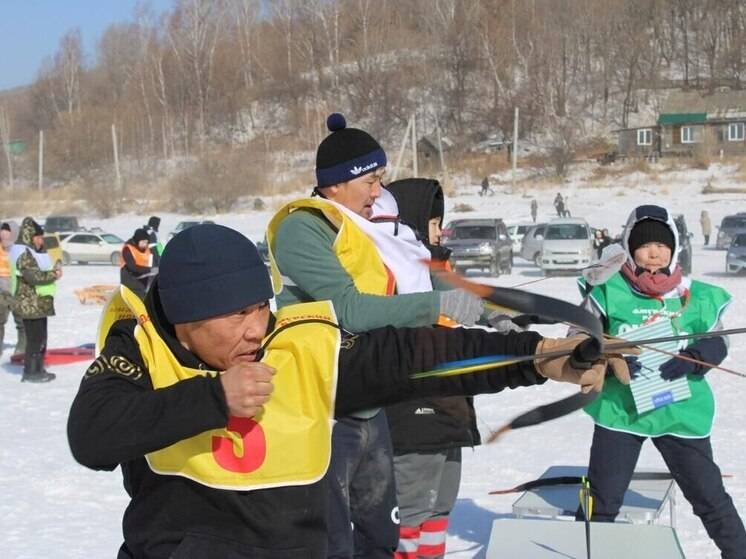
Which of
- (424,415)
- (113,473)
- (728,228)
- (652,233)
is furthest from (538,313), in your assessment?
(728,228)

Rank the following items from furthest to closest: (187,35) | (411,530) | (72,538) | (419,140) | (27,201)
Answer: (187,35) < (419,140) < (27,201) < (72,538) < (411,530)

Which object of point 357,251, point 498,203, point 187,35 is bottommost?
point 498,203

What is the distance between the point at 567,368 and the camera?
2225mm

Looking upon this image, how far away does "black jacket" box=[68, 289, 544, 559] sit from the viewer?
2102 millimetres

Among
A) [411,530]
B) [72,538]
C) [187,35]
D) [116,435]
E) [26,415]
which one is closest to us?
[116,435]

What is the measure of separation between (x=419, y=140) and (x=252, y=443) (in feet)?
236

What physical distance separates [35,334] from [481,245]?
1554cm

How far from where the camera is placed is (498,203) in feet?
170

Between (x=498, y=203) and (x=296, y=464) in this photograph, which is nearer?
(x=296, y=464)

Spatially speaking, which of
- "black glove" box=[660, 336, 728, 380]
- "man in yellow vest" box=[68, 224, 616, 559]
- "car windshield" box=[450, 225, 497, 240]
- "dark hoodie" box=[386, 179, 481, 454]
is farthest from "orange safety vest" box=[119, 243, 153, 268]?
"car windshield" box=[450, 225, 497, 240]

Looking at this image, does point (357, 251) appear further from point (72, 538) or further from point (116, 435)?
point (72, 538)

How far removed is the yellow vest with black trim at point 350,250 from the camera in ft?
11.3

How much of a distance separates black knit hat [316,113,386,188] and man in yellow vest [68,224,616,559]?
1.41 m

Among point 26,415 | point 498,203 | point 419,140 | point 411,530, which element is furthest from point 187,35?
point 411,530
